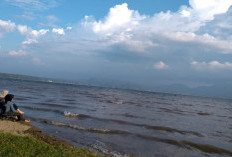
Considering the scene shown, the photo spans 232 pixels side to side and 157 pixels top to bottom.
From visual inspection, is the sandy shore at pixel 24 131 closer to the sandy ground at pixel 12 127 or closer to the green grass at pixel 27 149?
the sandy ground at pixel 12 127

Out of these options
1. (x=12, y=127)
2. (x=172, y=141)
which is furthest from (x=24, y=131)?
(x=172, y=141)

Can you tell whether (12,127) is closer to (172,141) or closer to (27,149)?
(27,149)

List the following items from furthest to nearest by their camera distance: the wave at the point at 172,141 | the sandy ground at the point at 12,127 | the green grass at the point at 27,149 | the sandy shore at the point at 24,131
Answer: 1. the wave at the point at 172,141
2. the sandy ground at the point at 12,127
3. the sandy shore at the point at 24,131
4. the green grass at the point at 27,149

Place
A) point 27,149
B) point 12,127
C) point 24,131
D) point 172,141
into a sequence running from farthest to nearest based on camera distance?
point 172,141, point 12,127, point 24,131, point 27,149

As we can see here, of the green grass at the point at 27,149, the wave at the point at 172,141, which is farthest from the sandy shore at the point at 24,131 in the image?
the wave at the point at 172,141

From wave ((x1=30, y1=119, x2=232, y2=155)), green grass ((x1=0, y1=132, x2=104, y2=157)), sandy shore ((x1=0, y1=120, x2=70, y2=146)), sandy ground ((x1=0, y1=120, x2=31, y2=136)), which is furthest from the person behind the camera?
wave ((x1=30, y1=119, x2=232, y2=155))

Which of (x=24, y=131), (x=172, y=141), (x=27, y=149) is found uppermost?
(x=27, y=149)

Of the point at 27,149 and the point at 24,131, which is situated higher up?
the point at 27,149

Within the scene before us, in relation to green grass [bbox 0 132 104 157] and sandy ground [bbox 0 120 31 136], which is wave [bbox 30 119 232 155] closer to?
sandy ground [bbox 0 120 31 136]

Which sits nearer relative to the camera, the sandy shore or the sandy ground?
the sandy shore

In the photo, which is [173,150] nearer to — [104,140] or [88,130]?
[104,140]

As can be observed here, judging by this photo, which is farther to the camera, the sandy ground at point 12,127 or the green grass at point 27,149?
the sandy ground at point 12,127

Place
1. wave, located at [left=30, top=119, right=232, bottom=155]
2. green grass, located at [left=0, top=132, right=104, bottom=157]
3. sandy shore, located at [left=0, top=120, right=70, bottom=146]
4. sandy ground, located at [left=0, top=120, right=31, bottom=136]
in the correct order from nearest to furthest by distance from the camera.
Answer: green grass, located at [left=0, top=132, right=104, bottom=157], sandy shore, located at [left=0, top=120, right=70, bottom=146], sandy ground, located at [left=0, top=120, right=31, bottom=136], wave, located at [left=30, top=119, right=232, bottom=155]

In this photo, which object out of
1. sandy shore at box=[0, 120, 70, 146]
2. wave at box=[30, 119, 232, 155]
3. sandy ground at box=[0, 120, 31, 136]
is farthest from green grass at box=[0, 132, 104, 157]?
wave at box=[30, 119, 232, 155]
